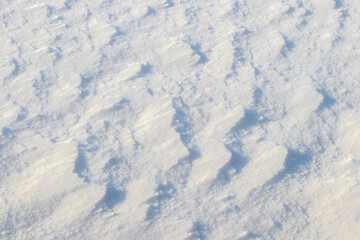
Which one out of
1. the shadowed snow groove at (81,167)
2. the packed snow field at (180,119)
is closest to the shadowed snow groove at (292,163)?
the packed snow field at (180,119)

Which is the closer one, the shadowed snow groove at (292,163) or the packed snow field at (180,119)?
the packed snow field at (180,119)

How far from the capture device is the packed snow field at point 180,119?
1396 mm

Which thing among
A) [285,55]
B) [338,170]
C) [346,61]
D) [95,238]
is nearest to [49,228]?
[95,238]

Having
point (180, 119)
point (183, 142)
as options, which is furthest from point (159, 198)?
point (180, 119)

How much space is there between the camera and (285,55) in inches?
78.4

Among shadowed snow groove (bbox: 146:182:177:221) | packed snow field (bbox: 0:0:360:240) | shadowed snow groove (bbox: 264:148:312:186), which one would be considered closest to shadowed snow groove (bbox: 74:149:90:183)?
packed snow field (bbox: 0:0:360:240)

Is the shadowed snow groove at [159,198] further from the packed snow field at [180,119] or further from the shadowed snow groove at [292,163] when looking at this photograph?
the shadowed snow groove at [292,163]

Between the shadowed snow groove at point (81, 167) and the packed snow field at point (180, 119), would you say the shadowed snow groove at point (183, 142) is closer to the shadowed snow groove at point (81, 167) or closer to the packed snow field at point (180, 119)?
the packed snow field at point (180, 119)

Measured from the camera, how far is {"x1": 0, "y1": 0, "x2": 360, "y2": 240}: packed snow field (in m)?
1.40

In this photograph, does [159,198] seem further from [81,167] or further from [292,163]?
[292,163]

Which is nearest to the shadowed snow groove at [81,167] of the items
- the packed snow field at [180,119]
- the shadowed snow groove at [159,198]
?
the packed snow field at [180,119]

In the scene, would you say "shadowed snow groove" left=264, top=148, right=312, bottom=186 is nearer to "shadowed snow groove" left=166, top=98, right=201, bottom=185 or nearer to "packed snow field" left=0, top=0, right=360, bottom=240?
"packed snow field" left=0, top=0, right=360, bottom=240

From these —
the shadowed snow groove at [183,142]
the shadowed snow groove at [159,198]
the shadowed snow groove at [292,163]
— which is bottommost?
the shadowed snow groove at [292,163]

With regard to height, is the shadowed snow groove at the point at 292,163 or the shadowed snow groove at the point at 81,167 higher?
the shadowed snow groove at the point at 81,167
